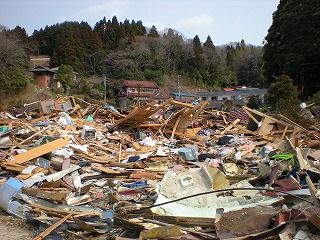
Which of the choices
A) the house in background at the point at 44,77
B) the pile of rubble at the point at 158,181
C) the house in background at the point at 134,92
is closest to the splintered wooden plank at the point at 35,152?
the pile of rubble at the point at 158,181

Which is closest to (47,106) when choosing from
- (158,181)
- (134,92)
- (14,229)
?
(158,181)

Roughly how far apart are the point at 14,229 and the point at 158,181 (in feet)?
8.17

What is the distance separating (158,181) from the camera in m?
6.09

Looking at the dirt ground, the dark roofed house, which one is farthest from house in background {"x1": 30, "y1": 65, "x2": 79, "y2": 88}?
the dirt ground

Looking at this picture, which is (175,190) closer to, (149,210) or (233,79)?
(149,210)

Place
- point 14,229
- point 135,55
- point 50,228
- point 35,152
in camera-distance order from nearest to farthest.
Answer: point 50,228
point 14,229
point 35,152
point 135,55

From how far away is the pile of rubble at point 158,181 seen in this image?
3.84 m

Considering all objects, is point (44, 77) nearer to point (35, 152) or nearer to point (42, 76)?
point (42, 76)

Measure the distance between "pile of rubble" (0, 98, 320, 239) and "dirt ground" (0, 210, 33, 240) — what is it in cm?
10

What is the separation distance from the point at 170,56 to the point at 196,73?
4.92 meters

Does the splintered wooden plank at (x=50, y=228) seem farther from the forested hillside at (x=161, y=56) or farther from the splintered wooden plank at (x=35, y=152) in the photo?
the forested hillside at (x=161, y=56)

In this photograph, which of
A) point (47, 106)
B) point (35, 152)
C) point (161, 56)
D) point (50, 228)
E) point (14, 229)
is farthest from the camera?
point (161, 56)

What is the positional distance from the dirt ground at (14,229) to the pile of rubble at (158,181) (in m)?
0.10

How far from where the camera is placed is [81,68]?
43.1m
